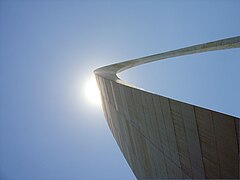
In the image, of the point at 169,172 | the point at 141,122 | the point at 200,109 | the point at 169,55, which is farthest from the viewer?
the point at 169,55

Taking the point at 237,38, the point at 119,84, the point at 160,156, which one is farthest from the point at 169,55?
the point at 160,156

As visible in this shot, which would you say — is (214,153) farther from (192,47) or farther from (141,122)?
(192,47)

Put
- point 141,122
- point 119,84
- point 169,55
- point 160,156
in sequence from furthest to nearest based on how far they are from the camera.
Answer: point 169,55 < point 119,84 < point 141,122 < point 160,156

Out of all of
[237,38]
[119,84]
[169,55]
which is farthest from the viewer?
[169,55]

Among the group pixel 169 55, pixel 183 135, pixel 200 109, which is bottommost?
pixel 169 55

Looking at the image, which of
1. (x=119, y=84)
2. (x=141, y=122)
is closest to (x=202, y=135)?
(x=141, y=122)

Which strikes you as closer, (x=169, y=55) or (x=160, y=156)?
(x=160, y=156)

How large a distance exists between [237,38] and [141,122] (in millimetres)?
24148

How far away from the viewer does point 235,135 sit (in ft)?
17.3

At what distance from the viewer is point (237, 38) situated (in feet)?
102

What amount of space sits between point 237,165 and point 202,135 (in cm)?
112

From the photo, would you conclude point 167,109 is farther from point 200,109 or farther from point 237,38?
point 237,38

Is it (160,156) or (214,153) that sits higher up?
(214,153)

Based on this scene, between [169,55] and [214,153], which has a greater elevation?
[214,153]
